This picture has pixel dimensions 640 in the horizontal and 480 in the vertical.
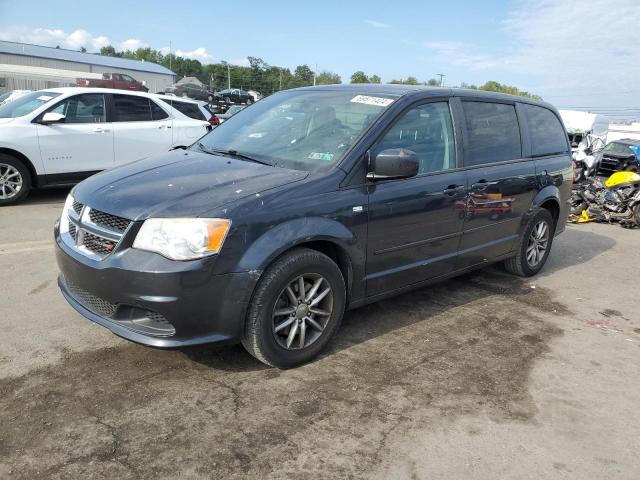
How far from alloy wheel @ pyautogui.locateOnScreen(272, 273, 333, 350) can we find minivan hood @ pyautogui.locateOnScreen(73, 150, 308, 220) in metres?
0.65

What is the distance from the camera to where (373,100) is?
13.3 feet

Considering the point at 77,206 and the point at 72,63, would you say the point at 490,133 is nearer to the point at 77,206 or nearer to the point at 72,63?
the point at 77,206

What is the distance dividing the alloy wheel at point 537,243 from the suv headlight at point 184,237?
3.83 meters

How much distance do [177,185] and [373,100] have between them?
1634 mm

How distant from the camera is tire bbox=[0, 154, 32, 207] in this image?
7.63 metres

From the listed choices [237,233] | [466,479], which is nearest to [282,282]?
[237,233]

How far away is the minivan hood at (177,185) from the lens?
306 cm

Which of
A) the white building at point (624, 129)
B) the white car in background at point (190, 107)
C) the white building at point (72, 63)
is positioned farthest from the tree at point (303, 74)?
the white car in background at point (190, 107)

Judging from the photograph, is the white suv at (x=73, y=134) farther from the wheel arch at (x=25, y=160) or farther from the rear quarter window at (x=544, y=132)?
the rear quarter window at (x=544, y=132)

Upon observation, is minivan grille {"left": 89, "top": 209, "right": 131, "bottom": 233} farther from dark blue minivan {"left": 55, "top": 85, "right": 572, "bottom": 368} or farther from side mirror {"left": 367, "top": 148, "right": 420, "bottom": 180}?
side mirror {"left": 367, "top": 148, "right": 420, "bottom": 180}

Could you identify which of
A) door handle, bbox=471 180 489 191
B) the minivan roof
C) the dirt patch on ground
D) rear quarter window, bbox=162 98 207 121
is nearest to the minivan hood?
the dirt patch on ground

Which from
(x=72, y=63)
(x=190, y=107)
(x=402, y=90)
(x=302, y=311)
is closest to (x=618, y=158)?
(x=190, y=107)

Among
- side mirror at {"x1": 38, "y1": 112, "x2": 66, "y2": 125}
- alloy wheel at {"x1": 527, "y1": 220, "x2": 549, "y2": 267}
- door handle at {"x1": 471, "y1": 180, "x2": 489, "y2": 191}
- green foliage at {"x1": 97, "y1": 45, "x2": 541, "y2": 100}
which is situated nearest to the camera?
door handle at {"x1": 471, "y1": 180, "x2": 489, "y2": 191}

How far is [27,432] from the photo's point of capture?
8.81 feet
